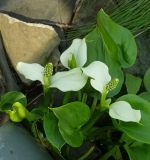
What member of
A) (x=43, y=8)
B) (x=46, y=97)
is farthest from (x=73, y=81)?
(x=43, y=8)

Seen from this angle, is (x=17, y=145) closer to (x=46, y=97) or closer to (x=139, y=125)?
(x=46, y=97)

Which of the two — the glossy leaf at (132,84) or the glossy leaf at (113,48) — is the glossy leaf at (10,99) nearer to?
the glossy leaf at (113,48)

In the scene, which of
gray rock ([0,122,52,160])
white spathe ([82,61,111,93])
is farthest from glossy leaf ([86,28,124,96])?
gray rock ([0,122,52,160])

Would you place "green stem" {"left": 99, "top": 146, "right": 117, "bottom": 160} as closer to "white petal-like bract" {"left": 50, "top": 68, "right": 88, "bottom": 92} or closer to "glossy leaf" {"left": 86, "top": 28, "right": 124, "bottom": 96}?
"glossy leaf" {"left": 86, "top": 28, "right": 124, "bottom": 96}

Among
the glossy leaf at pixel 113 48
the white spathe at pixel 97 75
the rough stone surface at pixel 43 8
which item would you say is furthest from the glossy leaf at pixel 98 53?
the rough stone surface at pixel 43 8

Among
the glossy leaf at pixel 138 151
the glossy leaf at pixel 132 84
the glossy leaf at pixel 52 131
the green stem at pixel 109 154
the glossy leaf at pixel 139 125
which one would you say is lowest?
the green stem at pixel 109 154

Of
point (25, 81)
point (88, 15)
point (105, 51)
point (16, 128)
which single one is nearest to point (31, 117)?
point (16, 128)

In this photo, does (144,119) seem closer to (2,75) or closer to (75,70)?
(75,70)
